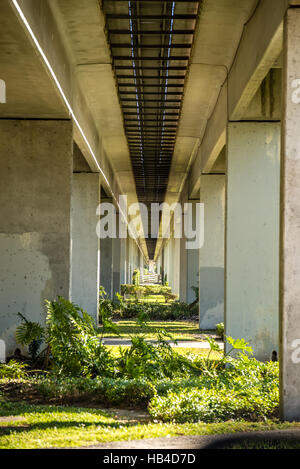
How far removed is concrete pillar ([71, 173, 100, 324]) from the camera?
643 inches

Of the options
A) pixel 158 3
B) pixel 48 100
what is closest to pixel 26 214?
pixel 48 100

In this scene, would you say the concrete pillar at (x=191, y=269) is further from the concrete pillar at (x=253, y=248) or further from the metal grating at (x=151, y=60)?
the concrete pillar at (x=253, y=248)

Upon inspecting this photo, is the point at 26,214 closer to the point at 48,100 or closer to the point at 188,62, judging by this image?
the point at 48,100

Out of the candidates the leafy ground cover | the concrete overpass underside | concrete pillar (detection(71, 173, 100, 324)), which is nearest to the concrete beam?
the concrete overpass underside

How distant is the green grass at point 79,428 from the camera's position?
4.50 meters

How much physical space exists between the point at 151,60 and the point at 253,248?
12.8ft

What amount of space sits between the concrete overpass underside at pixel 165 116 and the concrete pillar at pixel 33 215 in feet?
0.06

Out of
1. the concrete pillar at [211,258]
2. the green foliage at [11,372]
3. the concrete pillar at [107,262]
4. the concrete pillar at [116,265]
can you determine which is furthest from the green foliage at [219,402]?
the concrete pillar at [116,265]

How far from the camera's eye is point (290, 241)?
5746 mm

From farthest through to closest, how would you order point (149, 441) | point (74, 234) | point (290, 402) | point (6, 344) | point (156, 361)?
point (74, 234)
point (6, 344)
point (156, 361)
point (290, 402)
point (149, 441)

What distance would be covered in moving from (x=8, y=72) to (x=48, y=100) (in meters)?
1.36

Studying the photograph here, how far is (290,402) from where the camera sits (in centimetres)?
564

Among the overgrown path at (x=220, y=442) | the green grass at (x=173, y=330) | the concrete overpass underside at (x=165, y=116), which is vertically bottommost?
the green grass at (x=173, y=330)

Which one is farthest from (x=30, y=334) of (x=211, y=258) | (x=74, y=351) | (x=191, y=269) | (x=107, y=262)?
(x=191, y=269)
